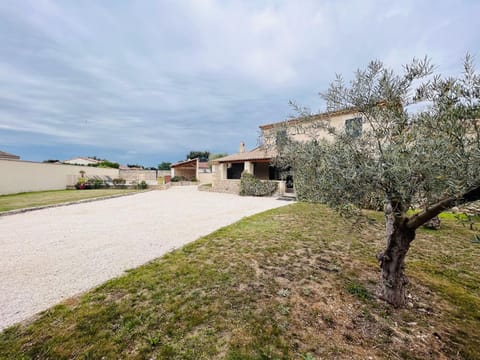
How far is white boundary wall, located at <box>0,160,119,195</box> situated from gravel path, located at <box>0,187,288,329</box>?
11108mm

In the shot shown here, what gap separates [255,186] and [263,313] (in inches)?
602

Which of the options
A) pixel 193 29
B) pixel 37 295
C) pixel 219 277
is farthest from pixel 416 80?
pixel 193 29

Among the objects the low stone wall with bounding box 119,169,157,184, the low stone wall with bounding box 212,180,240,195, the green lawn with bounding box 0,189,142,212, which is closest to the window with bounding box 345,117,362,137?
the green lawn with bounding box 0,189,142,212

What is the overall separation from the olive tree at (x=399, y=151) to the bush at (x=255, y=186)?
14.2 m

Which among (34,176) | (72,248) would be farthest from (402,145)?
(34,176)

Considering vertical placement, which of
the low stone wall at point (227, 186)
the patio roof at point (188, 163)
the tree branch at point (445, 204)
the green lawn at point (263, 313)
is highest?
the patio roof at point (188, 163)

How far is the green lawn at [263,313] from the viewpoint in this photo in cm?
217

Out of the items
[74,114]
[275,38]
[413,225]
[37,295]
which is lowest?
[37,295]

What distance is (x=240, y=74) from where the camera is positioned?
18.0 m

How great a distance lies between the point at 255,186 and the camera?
18.0 metres

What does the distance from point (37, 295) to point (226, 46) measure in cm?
1443

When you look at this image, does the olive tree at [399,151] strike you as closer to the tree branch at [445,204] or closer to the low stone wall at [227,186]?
the tree branch at [445,204]

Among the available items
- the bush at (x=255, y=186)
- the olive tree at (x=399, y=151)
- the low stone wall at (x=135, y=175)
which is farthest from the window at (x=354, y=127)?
the low stone wall at (x=135, y=175)

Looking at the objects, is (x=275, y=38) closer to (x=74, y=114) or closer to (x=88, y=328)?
(x=88, y=328)
